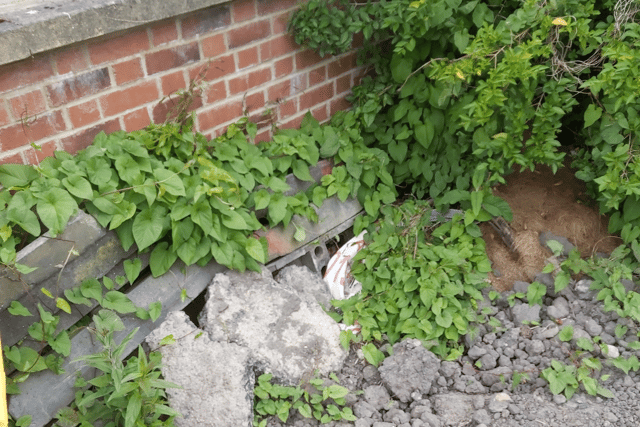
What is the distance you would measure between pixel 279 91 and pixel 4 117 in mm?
1385

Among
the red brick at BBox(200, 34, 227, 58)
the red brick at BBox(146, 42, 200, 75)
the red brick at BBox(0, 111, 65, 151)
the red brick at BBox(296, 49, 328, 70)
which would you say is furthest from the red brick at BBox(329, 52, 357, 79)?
the red brick at BBox(0, 111, 65, 151)

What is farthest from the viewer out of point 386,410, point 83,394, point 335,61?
point 335,61

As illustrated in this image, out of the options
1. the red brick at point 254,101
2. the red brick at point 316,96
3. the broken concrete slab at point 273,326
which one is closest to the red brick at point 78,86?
the red brick at point 254,101

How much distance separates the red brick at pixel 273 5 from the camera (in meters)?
2.80

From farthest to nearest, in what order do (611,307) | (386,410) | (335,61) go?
1. (335,61)
2. (611,307)
3. (386,410)

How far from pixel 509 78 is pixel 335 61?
1112 mm

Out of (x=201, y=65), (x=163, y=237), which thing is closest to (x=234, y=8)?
(x=201, y=65)

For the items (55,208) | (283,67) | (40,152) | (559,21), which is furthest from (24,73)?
(559,21)

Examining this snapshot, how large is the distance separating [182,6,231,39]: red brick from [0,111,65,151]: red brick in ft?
2.29

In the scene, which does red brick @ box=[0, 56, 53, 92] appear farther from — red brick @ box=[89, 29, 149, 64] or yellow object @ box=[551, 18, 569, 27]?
yellow object @ box=[551, 18, 569, 27]

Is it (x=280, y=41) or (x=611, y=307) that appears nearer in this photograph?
(x=611, y=307)

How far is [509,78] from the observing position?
2.47 metres

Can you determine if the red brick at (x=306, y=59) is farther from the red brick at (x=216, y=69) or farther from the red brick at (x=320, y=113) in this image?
the red brick at (x=216, y=69)

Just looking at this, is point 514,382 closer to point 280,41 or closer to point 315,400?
point 315,400
